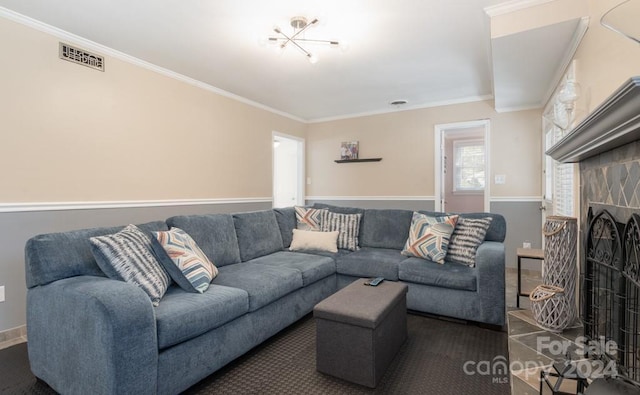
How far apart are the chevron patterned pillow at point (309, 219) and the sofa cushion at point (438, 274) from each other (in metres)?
1.10

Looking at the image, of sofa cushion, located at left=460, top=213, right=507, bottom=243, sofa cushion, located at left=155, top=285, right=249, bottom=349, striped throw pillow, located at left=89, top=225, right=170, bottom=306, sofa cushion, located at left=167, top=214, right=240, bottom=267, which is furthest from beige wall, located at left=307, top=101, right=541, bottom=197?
striped throw pillow, located at left=89, top=225, right=170, bottom=306

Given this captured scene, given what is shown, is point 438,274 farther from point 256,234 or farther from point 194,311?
point 194,311

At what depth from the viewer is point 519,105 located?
4.25 m

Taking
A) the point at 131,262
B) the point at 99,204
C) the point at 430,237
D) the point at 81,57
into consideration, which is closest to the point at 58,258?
the point at 131,262

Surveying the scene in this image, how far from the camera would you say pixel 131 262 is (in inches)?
71.3

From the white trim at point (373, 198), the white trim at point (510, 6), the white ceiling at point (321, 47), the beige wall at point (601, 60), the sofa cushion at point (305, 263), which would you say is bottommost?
the sofa cushion at point (305, 263)

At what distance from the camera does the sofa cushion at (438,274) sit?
2.53 metres

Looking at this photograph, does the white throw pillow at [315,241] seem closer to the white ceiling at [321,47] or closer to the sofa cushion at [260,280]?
the sofa cushion at [260,280]

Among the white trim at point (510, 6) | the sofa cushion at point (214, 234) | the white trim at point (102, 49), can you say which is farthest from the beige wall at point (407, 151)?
the sofa cushion at point (214, 234)

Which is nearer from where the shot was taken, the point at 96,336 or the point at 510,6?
the point at 96,336

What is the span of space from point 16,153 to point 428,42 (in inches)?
139

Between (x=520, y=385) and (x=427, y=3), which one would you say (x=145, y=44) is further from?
(x=520, y=385)

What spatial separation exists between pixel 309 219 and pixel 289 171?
2744 millimetres

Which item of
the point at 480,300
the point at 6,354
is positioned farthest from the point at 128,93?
the point at 480,300
